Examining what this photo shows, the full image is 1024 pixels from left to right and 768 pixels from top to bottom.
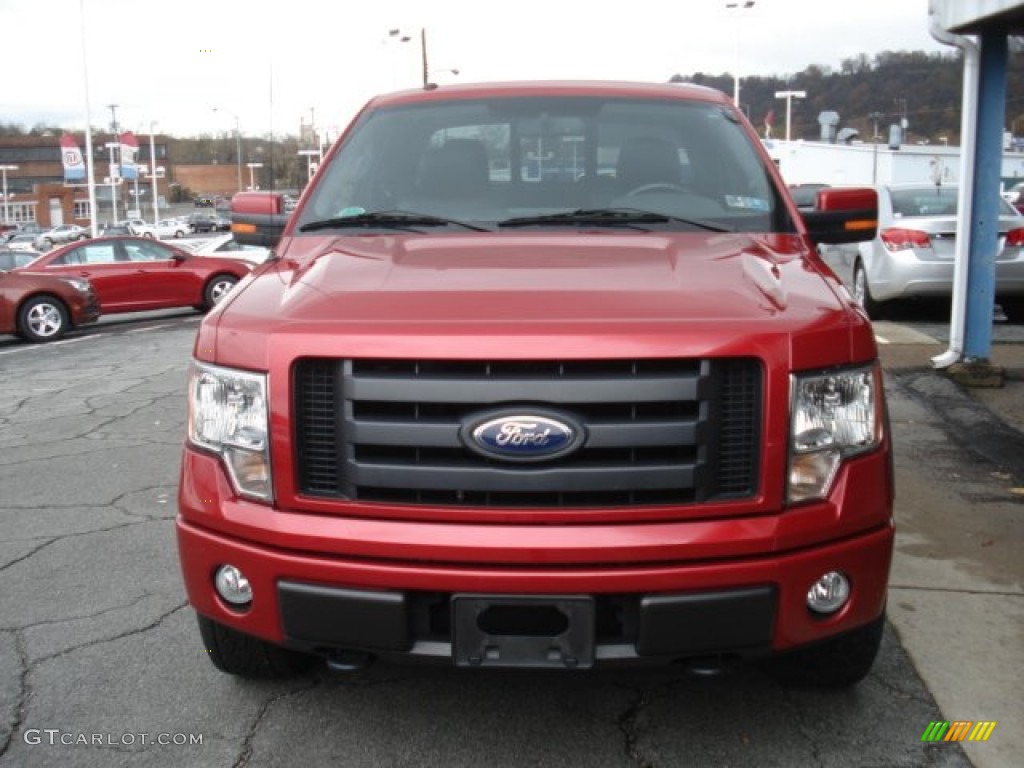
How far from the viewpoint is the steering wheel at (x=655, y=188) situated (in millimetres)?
3824

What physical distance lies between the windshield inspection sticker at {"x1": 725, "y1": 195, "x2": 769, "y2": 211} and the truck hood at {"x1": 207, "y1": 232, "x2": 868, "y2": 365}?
0.32 meters

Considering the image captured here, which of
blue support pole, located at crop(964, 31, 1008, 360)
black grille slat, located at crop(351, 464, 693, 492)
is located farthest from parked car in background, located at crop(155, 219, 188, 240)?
black grille slat, located at crop(351, 464, 693, 492)

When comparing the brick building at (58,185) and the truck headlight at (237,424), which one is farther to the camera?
the brick building at (58,185)

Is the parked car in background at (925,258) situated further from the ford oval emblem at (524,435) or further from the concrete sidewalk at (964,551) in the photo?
the ford oval emblem at (524,435)

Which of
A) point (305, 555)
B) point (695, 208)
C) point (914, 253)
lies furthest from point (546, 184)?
point (914, 253)

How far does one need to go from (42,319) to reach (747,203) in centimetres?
1324

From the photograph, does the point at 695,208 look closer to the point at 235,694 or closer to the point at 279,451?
the point at 279,451

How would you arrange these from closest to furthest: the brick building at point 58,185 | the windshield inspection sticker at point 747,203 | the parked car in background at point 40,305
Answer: the windshield inspection sticker at point 747,203 → the parked car in background at point 40,305 → the brick building at point 58,185

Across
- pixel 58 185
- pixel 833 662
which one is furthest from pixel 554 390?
pixel 58 185

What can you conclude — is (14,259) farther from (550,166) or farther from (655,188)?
(655,188)

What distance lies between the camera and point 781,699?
321 centimetres

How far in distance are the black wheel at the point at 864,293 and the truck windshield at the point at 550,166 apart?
771 cm

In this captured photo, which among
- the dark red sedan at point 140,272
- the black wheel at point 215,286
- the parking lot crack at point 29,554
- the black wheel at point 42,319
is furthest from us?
the black wheel at point 215,286

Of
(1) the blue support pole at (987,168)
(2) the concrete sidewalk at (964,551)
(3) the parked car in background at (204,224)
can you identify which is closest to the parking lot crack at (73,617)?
(2) the concrete sidewalk at (964,551)
